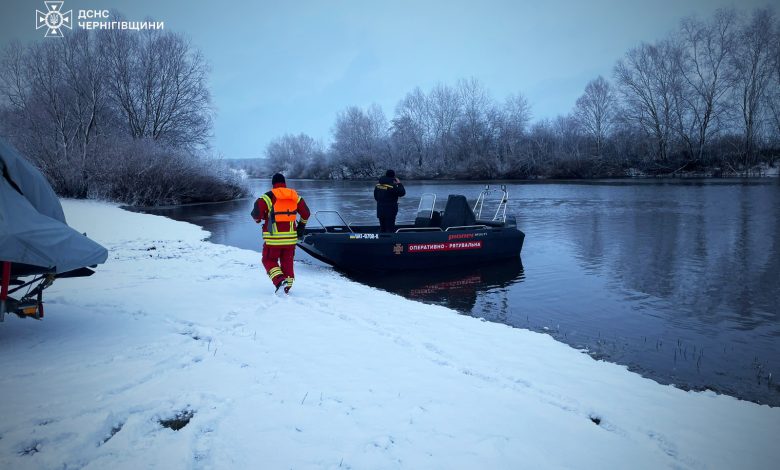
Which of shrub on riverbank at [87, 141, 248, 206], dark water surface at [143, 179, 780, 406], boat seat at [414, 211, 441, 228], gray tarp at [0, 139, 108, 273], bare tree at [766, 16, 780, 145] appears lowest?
dark water surface at [143, 179, 780, 406]

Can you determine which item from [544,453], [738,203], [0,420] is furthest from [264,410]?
[738,203]

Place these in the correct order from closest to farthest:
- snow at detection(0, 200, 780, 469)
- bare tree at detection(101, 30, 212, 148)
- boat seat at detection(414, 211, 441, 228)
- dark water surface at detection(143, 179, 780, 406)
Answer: snow at detection(0, 200, 780, 469), dark water surface at detection(143, 179, 780, 406), boat seat at detection(414, 211, 441, 228), bare tree at detection(101, 30, 212, 148)

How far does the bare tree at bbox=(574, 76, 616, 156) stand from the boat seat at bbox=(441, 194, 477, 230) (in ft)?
165

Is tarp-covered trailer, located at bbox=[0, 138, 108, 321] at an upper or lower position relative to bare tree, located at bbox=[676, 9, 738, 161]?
lower

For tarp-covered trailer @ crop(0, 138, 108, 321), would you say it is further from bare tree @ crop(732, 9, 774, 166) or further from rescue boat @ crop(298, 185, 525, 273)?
bare tree @ crop(732, 9, 774, 166)

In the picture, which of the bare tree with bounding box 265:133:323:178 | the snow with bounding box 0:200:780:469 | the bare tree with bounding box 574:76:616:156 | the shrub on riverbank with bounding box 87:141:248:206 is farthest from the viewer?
the bare tree with bounding box 265:133:323:178

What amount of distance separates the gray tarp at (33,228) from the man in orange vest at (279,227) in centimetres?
268

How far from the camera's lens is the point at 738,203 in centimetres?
2341

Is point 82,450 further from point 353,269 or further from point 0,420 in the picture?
point 353,269

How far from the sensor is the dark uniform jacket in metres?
10.6

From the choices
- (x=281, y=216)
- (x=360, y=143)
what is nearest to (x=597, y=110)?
(x=360, y=143)

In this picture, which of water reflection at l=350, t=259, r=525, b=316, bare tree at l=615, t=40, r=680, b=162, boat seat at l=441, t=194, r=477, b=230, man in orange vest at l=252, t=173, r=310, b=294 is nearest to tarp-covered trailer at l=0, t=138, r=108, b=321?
man in orange vest at l=252, t=173, r=310, b=294

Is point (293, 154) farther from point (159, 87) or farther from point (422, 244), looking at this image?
point (422, 244)

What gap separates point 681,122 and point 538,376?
54.7 metres
